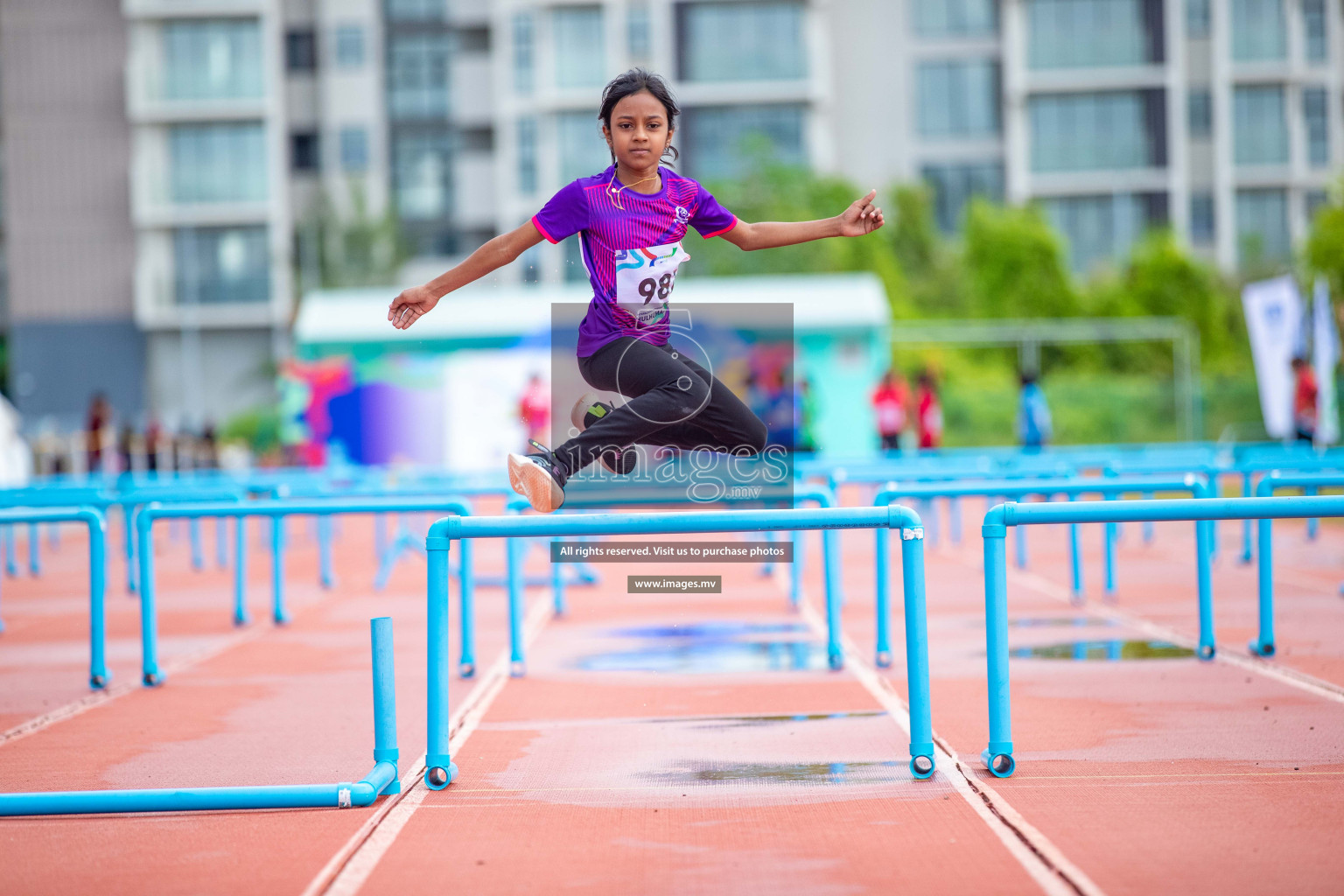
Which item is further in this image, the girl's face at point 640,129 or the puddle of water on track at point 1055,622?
the puddle of water on track at point 1055,622

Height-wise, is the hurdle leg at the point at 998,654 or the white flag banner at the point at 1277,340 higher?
the white flag banner at the point at 1277,340

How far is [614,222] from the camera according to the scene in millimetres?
4488

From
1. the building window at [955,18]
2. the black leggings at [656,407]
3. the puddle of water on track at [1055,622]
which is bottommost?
the puddle of water on track at [1055,622]

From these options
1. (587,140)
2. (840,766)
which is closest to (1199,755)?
(840,766)

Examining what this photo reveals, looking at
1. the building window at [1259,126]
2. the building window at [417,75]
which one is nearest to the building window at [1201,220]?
the building window at [1259,126]

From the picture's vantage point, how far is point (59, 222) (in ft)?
149

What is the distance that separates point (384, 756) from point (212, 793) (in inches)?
22.8

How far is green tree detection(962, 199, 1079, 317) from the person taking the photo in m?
36.6

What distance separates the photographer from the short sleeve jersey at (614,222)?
447cm

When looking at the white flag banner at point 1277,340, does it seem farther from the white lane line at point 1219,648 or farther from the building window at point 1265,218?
the building window at point 1265,218

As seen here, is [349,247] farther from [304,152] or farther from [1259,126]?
[1259,126]

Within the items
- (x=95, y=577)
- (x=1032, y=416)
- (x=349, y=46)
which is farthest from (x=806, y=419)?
(x=349, y=46)

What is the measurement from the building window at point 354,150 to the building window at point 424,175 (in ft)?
4.08

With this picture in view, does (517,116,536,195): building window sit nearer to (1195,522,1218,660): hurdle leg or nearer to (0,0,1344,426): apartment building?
(0,0,1344,426): apartment building
